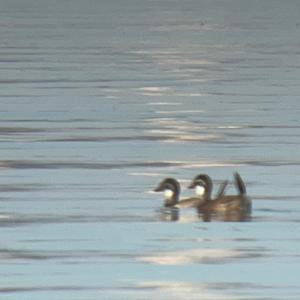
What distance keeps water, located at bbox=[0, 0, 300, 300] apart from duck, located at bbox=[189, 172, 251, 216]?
0.43ft

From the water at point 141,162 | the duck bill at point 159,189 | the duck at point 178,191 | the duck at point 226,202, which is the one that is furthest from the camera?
the duck bill at point 159,189

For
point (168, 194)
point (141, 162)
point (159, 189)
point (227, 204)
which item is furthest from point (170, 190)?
point (141, 162)

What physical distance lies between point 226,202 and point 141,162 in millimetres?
3000

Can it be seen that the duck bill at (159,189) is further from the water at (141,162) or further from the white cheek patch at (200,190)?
the white cheek patch at (200,190)

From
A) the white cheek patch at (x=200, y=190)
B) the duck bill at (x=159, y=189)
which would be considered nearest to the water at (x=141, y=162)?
the duck bill at (x=159, y=189)

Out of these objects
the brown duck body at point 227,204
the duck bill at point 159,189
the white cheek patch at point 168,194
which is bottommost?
the brown duck body at point 227,204

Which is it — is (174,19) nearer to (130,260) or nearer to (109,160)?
(109,160)

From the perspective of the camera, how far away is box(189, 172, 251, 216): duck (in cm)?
1423

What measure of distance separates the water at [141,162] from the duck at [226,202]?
13 cm

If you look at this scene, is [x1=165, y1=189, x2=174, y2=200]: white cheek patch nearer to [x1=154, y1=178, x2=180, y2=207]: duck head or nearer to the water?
[x1=154, y1=178, x2=180, y2=207]: duck head

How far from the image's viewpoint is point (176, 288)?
10820 millimetres

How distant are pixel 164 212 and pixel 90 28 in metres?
28.5

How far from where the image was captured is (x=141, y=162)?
1731 centimetres

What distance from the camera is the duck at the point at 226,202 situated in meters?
14.2
